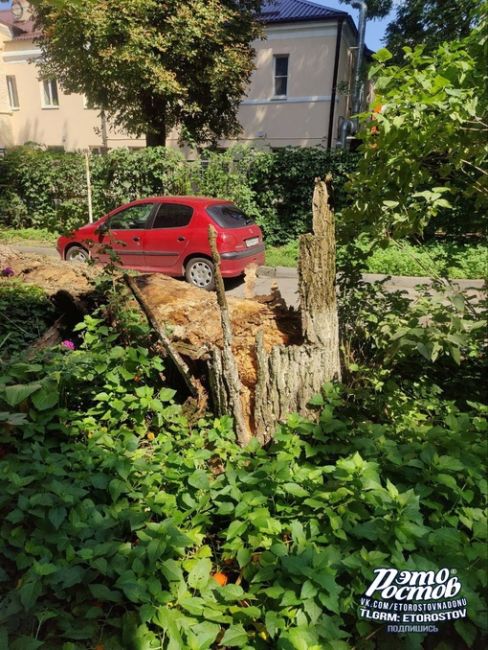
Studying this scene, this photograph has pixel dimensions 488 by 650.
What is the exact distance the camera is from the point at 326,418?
2529 mm

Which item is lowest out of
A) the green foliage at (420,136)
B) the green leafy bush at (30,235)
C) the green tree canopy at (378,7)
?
the green leafy bush at (30,235)

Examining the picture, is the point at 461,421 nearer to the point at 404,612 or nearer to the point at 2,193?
the point at 404,612

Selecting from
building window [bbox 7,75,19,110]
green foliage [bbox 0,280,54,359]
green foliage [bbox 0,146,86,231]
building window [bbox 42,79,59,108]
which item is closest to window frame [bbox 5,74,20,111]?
building window [bbox 7,75,19,110]

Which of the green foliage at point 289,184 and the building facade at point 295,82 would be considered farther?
the building facade at point 295,82

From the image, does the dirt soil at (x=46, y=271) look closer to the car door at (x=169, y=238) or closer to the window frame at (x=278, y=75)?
the car door at (x=169, y=238)

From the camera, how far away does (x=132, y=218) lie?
9.05 meters

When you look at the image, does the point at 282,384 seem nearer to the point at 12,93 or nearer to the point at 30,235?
the point at 30,235

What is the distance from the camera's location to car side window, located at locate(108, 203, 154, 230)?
8.96 metres

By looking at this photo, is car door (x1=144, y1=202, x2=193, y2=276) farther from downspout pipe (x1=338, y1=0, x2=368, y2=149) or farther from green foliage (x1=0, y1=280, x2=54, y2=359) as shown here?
downspout pipe (x1=338, y1=0, x2=368, y2=149)

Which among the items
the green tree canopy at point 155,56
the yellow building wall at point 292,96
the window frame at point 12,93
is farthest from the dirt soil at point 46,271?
the window frame at point 12,93

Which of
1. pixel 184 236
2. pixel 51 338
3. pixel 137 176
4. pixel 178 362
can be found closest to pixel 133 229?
pixel 184 236

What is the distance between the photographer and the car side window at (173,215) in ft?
28.1

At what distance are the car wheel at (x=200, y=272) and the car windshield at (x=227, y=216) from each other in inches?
29.7

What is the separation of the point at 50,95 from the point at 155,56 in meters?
15.6
